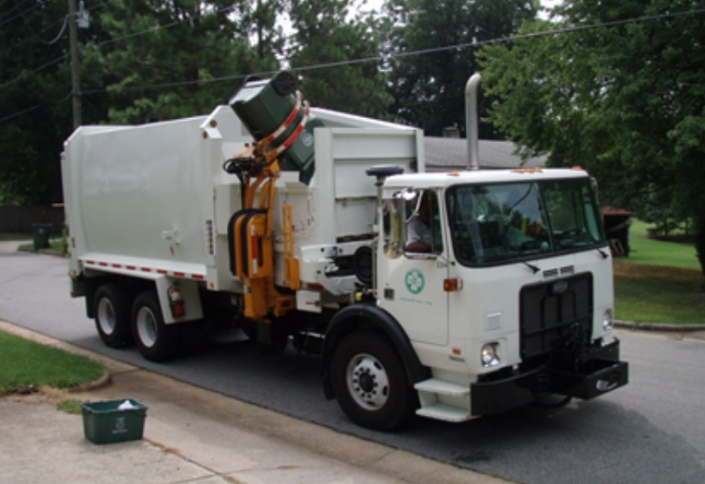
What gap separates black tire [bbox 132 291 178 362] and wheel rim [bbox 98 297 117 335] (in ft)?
2.43

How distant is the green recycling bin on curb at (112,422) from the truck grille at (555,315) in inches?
128

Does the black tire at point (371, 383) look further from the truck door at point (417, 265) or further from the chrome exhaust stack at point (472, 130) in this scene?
the chrome exhaust stack at point (472, 130)

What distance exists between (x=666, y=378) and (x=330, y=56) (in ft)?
65.1

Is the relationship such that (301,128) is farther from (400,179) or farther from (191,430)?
(191,430)

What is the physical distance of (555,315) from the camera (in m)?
6.55

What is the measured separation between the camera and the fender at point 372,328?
21.0 ft

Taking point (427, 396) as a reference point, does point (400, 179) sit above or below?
above

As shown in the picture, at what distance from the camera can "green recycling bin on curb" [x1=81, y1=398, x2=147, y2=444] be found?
241 inches

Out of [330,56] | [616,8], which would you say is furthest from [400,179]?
[330,56]

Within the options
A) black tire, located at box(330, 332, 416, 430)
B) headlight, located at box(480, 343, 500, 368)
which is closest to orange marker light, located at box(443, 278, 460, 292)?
headlight, located at box(480, 343, 500, 368)

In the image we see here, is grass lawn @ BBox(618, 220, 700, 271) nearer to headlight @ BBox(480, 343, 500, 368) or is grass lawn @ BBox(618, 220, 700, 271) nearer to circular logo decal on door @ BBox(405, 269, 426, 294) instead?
headlight @ BBox(480, 343, 500, 368)

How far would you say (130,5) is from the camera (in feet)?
85.1

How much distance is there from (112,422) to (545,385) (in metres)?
3.60

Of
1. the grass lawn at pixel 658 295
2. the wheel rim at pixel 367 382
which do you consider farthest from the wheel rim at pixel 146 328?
the grass lawn at pixel 658 295
